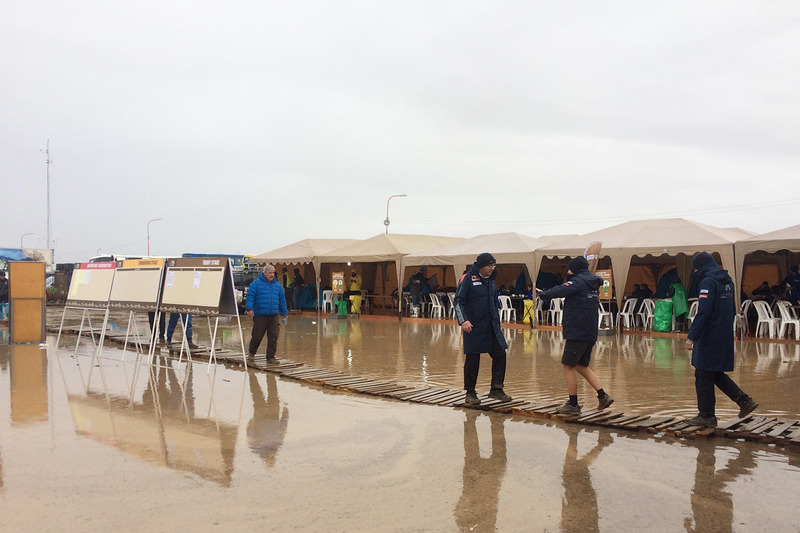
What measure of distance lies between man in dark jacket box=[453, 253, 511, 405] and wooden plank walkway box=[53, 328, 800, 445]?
33 centimetres

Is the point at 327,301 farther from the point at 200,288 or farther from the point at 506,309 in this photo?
the point at 200,288

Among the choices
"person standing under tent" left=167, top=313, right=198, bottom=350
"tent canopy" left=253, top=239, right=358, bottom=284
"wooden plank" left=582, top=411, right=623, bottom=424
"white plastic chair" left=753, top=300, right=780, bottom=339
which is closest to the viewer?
"wooden plank" left=582, top=411, right=623, bottom=424

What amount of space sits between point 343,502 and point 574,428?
276 centimetres

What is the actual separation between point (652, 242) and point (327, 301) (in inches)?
462

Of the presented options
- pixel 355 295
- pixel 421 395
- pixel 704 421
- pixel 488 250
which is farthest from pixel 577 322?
pixel 355 295

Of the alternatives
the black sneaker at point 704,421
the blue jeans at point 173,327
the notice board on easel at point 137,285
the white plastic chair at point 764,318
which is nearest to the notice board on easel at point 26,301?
the notice board on easel at point 137,285

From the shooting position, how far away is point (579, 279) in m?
6.30

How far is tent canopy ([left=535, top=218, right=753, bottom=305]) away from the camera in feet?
47.4

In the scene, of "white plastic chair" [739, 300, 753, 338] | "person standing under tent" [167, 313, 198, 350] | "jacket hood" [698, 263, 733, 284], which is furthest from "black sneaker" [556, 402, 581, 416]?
"white plastic chair" [739, 300, 753, 338]

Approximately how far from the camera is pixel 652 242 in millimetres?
15391

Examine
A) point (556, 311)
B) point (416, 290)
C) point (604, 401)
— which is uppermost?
point (416, 290)

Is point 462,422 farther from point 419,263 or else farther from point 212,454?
point 419,263

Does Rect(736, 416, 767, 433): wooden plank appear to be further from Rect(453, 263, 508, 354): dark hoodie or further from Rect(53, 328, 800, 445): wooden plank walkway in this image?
Rect(453, 263, 508, 354): dark hoodie

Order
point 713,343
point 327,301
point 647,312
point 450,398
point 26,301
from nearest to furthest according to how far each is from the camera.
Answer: point 713,343, point 450,398, point 26,301, point 647,312, point 327,301
